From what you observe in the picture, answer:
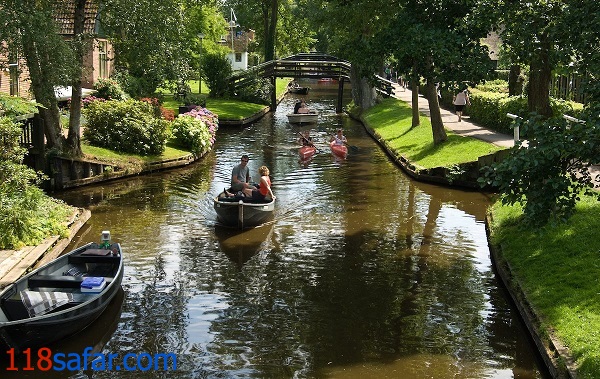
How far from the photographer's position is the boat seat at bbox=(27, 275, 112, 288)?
1391cm

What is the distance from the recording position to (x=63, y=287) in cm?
1406

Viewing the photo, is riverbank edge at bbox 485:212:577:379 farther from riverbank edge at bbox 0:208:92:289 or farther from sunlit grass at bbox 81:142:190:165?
sunlit grass at bbox 81:142:190:165

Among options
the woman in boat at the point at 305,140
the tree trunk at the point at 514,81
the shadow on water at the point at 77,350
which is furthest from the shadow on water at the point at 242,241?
the tree trunk at the point at 514,81

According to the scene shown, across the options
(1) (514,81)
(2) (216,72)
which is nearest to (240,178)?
(1) (514,81)

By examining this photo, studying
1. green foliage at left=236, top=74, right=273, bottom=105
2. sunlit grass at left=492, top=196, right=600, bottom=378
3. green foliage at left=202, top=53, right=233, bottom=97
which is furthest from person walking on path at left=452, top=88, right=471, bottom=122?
green foliage at left=202, top=53, right=233, bottom=97

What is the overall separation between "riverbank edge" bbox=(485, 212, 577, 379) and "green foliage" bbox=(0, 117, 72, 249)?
35.1ft

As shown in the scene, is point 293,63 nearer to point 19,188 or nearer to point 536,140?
point 19,188

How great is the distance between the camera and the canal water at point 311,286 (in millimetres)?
12570

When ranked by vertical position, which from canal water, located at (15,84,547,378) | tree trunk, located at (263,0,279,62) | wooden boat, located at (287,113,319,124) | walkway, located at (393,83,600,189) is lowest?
canal water, located at (15,84,547,378)

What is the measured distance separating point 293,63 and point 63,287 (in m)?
44.9

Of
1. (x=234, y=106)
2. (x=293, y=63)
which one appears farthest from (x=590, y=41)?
(x=293, y=63)

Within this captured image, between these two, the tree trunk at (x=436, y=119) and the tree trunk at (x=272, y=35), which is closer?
the tree trunk at (x=436, y=119)

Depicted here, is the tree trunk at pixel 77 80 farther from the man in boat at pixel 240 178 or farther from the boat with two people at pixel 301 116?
the boat with two people at pixel 301 116

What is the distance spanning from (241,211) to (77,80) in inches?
338
